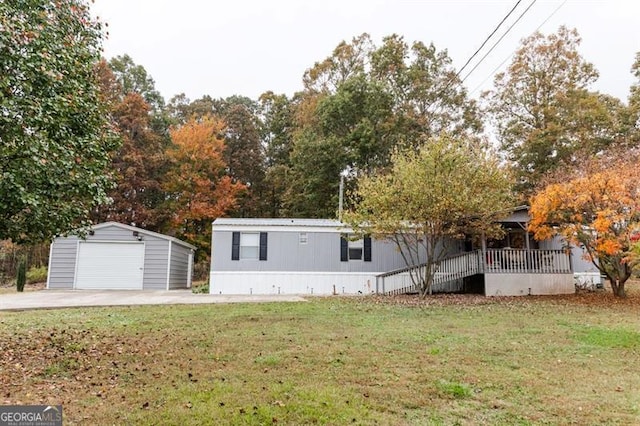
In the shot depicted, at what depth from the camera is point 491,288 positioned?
44.9ft

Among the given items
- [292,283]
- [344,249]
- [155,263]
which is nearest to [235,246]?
[292,283]

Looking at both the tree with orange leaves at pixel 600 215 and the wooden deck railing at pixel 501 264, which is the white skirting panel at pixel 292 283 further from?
the tree with orange leaves at pixel 600 215

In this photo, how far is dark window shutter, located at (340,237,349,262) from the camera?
1616 cm

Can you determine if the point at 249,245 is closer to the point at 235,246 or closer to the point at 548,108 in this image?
the point at 235,246

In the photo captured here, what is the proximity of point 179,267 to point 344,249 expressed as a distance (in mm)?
8002

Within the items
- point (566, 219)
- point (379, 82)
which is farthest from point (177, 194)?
point (566, 219)

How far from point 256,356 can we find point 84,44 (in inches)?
202

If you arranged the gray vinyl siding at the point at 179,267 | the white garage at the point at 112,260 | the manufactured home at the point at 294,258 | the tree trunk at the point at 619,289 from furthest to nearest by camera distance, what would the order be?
the gray vinyl siding at the point at 179,267 < the white garage at the point at 112,260 < the manufactured home at the point at 294,258 < the tree trunk at the point at 619,289

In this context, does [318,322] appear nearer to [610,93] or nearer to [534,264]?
[534,264]

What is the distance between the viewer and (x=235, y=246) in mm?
15883

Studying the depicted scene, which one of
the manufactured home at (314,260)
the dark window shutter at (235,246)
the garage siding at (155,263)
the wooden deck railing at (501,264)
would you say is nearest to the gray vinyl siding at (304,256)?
the manufactured home at (314,260)

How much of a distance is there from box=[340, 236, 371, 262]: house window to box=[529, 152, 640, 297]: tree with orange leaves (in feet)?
19.3

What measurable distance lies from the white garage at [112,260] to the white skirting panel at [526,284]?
1263cm

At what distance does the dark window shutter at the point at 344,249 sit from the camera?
1616cm
